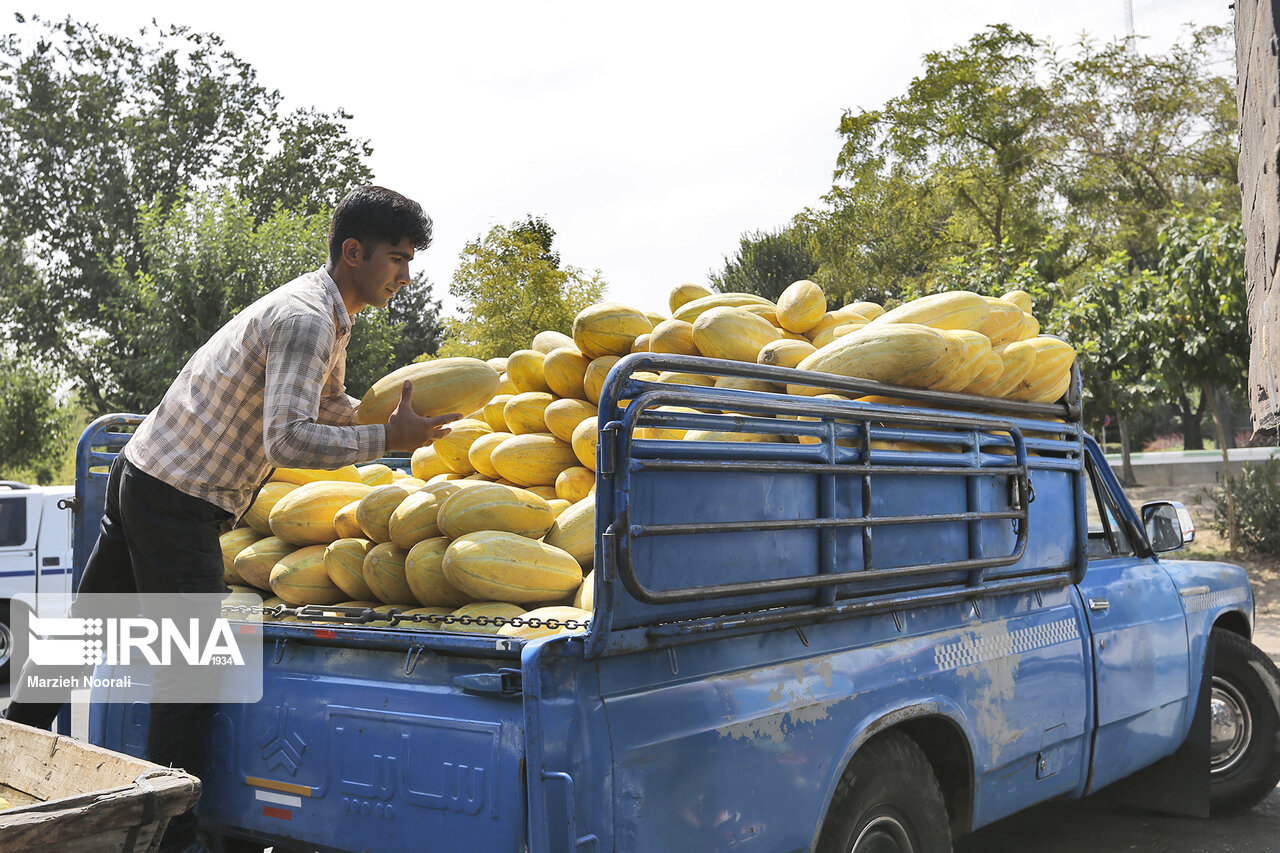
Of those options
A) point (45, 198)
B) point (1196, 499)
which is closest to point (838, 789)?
point (1196, 499)

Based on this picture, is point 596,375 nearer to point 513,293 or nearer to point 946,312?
point 946,312

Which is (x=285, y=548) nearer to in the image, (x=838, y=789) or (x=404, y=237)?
(x=404, y=237)

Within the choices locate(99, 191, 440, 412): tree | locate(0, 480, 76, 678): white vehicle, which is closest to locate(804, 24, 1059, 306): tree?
locate(99, 191, 440, 412): tree

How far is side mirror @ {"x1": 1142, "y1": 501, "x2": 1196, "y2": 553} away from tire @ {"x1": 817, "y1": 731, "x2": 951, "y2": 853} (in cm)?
228

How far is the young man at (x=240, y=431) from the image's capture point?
2.96 metres

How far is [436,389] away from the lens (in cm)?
361

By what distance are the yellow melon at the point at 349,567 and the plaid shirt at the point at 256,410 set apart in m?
0.34

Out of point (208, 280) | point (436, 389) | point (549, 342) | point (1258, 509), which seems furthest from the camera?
point (208, 280)

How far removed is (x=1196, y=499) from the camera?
17562 mm

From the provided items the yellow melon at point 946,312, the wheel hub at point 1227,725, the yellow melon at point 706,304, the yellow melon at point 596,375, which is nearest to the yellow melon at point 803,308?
the yellow melon at point 706,304

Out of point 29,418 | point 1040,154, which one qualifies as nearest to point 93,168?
point 29,418

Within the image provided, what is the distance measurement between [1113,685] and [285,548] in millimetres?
3403

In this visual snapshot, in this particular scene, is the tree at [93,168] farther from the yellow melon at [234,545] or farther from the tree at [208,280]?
the yellow melon at [234,545]

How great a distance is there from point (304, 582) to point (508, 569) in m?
0.82
